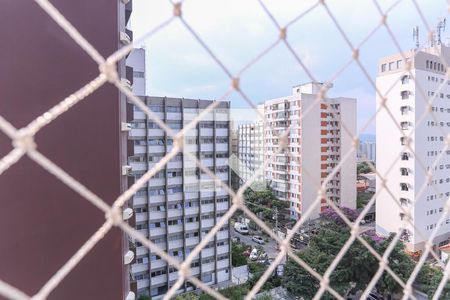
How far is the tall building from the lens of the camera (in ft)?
14.5

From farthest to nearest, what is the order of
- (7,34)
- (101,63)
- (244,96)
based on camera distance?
(7,34) → (244,96) → (101,63)

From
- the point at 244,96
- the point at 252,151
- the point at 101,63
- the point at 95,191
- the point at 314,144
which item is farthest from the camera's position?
the point at 252,151

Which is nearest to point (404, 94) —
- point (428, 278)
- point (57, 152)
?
point (428, 278)

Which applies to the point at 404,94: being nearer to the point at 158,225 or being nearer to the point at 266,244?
the point at 266,244

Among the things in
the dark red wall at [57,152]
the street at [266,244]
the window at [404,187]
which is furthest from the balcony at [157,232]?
the window at [404,187]

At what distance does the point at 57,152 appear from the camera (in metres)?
1.14

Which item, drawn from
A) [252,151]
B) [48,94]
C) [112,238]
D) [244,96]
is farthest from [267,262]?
[244,96]

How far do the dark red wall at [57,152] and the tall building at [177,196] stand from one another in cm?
298

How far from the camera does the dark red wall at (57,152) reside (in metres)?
1.05

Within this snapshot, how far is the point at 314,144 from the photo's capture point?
668cm

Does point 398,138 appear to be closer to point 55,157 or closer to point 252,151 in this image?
point 252,151

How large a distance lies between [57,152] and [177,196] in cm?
357

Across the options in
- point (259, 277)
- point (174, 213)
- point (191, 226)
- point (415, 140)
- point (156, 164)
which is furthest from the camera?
point (415, 140)

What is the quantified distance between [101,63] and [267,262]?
531 centimetres
